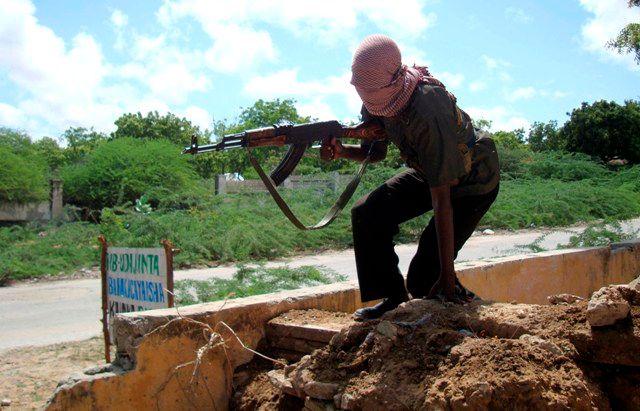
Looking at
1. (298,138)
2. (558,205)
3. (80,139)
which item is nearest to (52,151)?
(80,139)

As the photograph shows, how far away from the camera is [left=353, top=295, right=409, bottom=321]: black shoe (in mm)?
3244

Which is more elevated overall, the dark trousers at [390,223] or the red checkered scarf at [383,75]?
the red checkered scarf at [383,75]

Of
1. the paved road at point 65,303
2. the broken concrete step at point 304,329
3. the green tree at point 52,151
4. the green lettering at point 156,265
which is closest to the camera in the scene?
the broken concrete step at point 304,329

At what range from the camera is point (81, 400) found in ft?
9.21

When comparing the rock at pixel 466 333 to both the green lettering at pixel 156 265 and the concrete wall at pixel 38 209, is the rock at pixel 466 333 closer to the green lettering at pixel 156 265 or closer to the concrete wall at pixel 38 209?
the green lettering at pixel 156 265

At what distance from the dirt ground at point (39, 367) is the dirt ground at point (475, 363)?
283cm

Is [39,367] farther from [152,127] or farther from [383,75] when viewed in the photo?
[152,127]

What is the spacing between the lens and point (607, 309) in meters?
2.36

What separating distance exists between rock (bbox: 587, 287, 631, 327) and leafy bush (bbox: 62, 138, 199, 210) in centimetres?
1827

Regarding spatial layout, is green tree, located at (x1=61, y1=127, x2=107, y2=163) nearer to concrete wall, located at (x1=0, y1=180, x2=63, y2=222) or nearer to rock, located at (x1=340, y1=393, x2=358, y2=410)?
concrete wall, located at (x1=0, y1=180, x2=63, y2=222)

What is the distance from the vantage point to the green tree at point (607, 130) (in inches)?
1213

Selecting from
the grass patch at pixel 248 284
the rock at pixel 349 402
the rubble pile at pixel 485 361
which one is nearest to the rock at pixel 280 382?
the rubble pile at pixel 485 361

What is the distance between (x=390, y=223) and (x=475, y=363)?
1070mm

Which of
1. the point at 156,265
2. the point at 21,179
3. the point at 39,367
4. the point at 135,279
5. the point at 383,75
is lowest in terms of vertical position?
the point at 39,367
